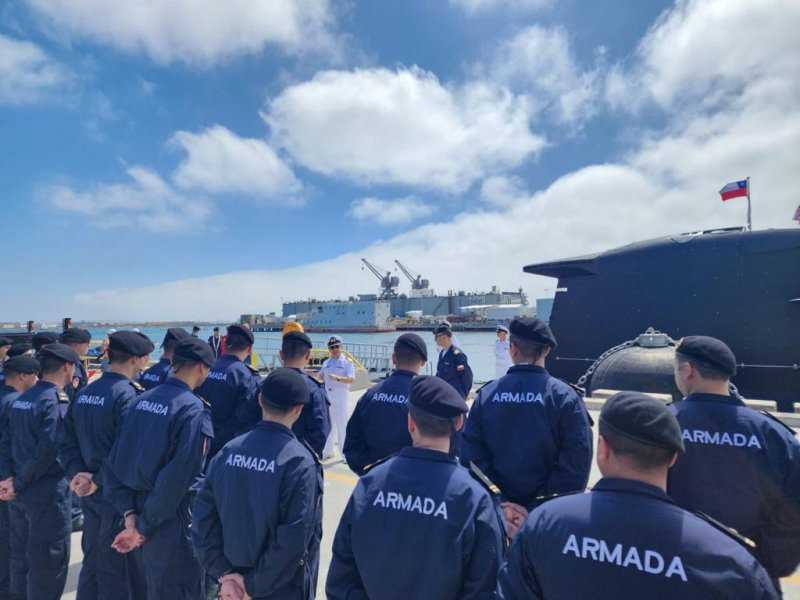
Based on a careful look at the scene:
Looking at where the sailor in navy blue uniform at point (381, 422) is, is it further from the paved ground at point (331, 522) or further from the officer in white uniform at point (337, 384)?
the officer in white uniform at point (337, 384)

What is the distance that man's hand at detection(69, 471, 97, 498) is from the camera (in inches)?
130

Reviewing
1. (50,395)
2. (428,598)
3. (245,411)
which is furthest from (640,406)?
(50,395)

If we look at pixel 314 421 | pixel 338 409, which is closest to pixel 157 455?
pixel 314 421

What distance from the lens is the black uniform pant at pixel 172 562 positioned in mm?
2854

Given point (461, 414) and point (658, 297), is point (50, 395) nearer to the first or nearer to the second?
point (461, 414)

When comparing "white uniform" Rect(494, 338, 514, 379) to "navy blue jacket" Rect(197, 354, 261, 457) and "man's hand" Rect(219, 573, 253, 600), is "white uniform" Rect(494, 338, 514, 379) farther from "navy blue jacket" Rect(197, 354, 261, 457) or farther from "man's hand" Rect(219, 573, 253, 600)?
"man's hand" Rect(219, 573, 253, 600)

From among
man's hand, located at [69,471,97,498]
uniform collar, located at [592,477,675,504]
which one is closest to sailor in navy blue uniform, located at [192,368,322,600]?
man's hand, located at [69,471,97,498]

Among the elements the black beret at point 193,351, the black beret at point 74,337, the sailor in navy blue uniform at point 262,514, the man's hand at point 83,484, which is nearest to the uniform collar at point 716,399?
the sailor in navy blue uniform at point 262,514

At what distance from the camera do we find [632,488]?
149cm

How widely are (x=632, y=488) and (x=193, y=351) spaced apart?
9.16 feet

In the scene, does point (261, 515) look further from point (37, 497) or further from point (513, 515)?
point (37, 497)

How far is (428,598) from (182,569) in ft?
6.10

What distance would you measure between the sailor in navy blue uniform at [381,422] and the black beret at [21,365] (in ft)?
9.56

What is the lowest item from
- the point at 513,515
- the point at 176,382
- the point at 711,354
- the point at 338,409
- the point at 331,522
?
the point at 331,522
